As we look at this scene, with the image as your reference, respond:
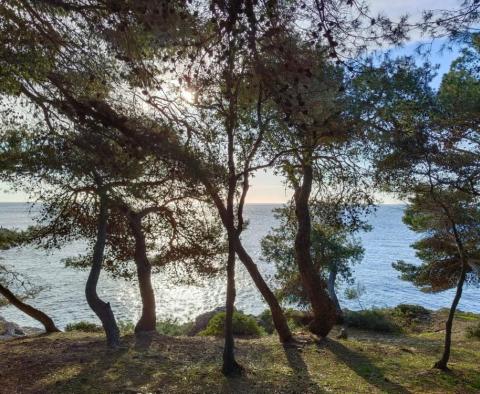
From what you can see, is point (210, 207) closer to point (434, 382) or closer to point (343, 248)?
point (434, 382)

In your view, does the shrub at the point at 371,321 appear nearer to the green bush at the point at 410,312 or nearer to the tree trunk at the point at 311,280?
the green bush at the point at 410,312

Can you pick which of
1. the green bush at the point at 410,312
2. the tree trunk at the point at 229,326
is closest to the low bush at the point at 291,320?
Result: the green bush at the point at 410,312

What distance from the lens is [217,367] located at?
30.5ft

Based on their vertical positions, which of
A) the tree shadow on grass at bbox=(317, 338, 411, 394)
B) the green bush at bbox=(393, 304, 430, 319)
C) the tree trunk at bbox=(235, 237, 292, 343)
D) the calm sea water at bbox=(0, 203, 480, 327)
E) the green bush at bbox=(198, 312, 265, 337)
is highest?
the tree trunk at bbox=(235, 237, 292, 343)

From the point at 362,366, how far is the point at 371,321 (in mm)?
11061

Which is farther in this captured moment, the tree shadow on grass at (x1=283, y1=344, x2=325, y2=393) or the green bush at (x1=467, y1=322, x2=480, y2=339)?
the green bush at (x1=467, y1=322, x2=480, y2=339)

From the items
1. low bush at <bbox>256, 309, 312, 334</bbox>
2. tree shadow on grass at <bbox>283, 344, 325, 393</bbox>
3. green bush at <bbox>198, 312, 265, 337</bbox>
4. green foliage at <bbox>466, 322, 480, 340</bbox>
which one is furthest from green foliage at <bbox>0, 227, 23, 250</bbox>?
green foliage at <bbox>466, 322, 480, 340</bbox>

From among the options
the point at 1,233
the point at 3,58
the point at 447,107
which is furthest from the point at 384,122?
the point at 1,233

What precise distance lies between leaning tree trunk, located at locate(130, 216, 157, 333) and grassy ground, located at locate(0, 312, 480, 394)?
1228 mm

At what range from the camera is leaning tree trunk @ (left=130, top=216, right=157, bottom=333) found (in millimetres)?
13445

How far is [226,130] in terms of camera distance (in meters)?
8.93

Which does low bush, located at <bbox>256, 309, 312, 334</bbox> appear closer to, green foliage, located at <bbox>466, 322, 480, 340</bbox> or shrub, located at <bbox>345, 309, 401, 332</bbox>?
shrub, located at <bbox>345, 309, 401, 332</bbox>

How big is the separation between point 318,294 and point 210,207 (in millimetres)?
4026

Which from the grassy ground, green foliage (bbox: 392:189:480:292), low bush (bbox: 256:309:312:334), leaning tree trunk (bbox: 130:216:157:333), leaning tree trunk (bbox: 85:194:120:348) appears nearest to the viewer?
the grassy ground
